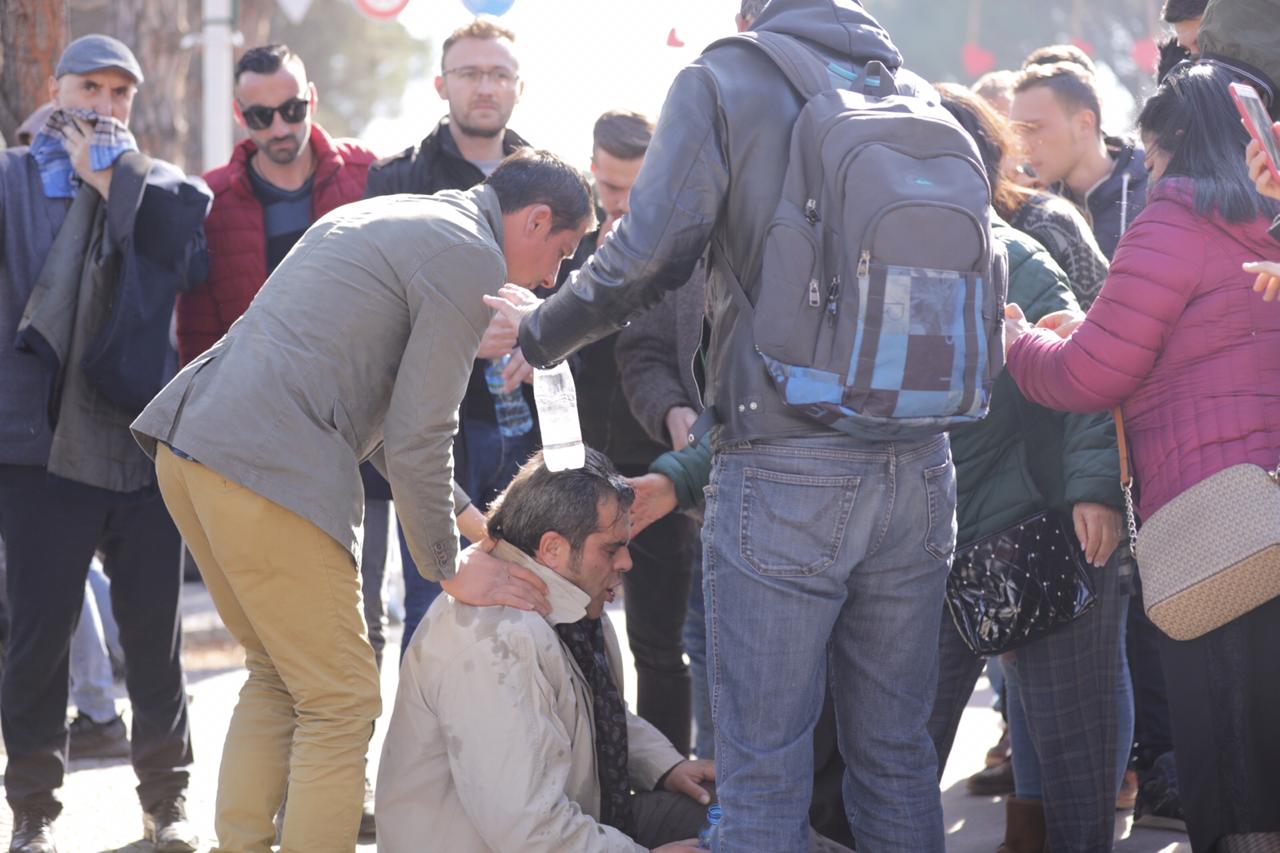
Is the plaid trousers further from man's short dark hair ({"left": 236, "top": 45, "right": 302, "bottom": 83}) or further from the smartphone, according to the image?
man's short dark hair ({"left": 236, "top": 45, "right": 302, "bottom": 83})

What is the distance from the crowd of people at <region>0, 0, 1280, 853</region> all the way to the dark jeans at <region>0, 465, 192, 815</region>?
0.04ft

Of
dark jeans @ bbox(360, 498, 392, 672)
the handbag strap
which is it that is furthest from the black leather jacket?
dark jeans @ bbox(360, 498, 392, 672)

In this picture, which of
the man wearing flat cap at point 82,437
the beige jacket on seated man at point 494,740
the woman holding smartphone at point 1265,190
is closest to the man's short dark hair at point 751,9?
the woman holding smartphone at point 1265,190

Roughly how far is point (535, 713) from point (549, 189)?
46.4 inches

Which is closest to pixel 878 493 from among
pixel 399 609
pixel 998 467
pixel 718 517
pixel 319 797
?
pixel 718 517

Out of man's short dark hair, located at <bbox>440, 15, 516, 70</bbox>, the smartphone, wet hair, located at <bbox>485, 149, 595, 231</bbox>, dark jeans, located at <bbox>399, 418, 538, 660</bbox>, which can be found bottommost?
dark jeans, located at <bbox>399, 418, 538, 660</bbox>

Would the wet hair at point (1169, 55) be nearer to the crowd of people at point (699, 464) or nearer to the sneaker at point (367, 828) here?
the crowd of people at point (699, 464)

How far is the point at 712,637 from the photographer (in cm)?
296

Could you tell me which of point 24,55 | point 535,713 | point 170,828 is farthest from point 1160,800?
point 24,55

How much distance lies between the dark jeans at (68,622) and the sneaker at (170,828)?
0.09ft

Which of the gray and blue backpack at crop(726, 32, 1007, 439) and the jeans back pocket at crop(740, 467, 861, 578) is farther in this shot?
the jeans back pocket at crop(740, 467, 861, 578)

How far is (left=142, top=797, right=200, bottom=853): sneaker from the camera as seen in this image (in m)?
4.33

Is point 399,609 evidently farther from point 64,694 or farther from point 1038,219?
point 1038,219

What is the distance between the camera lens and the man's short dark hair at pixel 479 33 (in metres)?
5.19
